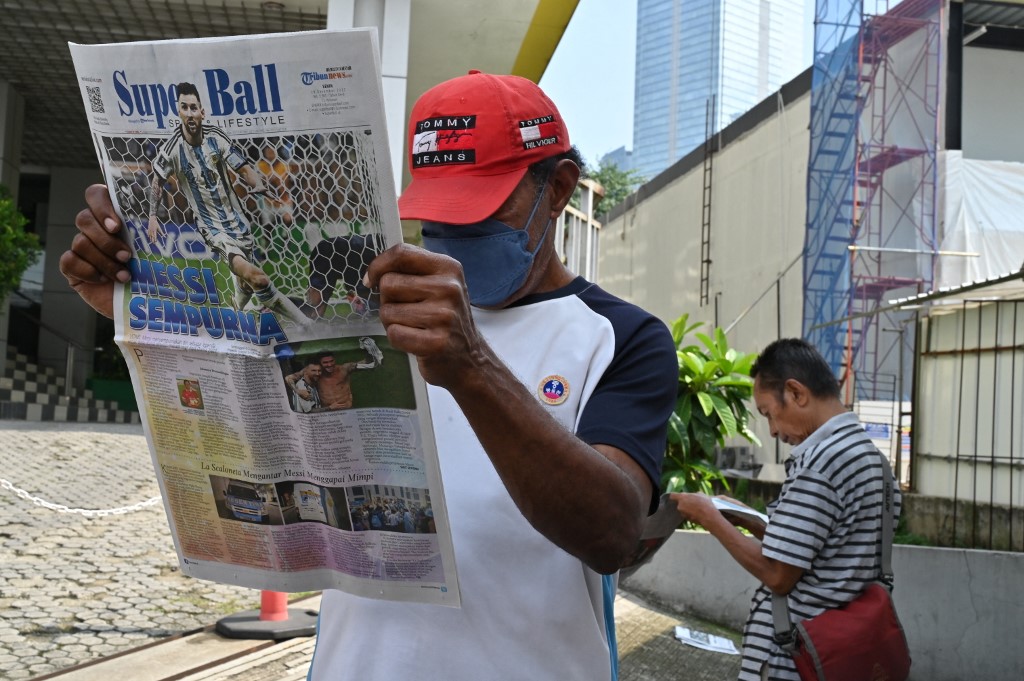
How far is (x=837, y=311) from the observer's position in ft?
48.6

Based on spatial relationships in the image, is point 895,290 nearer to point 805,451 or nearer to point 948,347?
point 948,347

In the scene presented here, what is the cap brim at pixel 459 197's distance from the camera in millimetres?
1508

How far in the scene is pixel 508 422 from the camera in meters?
1.18

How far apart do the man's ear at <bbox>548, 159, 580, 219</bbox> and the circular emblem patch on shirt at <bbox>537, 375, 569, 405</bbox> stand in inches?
12.7

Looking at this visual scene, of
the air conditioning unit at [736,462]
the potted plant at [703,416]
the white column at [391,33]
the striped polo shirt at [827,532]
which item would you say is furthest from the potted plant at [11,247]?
the striped polo shirt at [827,532]

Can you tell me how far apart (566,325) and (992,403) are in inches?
281

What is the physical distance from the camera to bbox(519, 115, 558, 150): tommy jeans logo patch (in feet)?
5.04

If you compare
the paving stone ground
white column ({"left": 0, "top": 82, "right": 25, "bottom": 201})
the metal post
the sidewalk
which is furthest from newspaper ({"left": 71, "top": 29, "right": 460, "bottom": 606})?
the metal post

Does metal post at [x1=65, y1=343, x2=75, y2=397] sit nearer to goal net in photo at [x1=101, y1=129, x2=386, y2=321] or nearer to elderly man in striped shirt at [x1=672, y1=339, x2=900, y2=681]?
elderly man in striped shirt at [x1=672, y1=339, x2=900, y2=681]

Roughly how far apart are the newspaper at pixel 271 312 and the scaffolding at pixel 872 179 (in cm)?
1368

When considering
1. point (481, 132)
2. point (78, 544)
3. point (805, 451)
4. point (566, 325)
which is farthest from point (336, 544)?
point (78, 544)

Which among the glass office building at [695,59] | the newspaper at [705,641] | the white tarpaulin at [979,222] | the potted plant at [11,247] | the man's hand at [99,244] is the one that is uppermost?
the glass office building at [695,59]

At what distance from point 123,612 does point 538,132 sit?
5.17 meters

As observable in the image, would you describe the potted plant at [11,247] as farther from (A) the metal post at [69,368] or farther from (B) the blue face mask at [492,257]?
(B) the blue face mask at [492,257]
